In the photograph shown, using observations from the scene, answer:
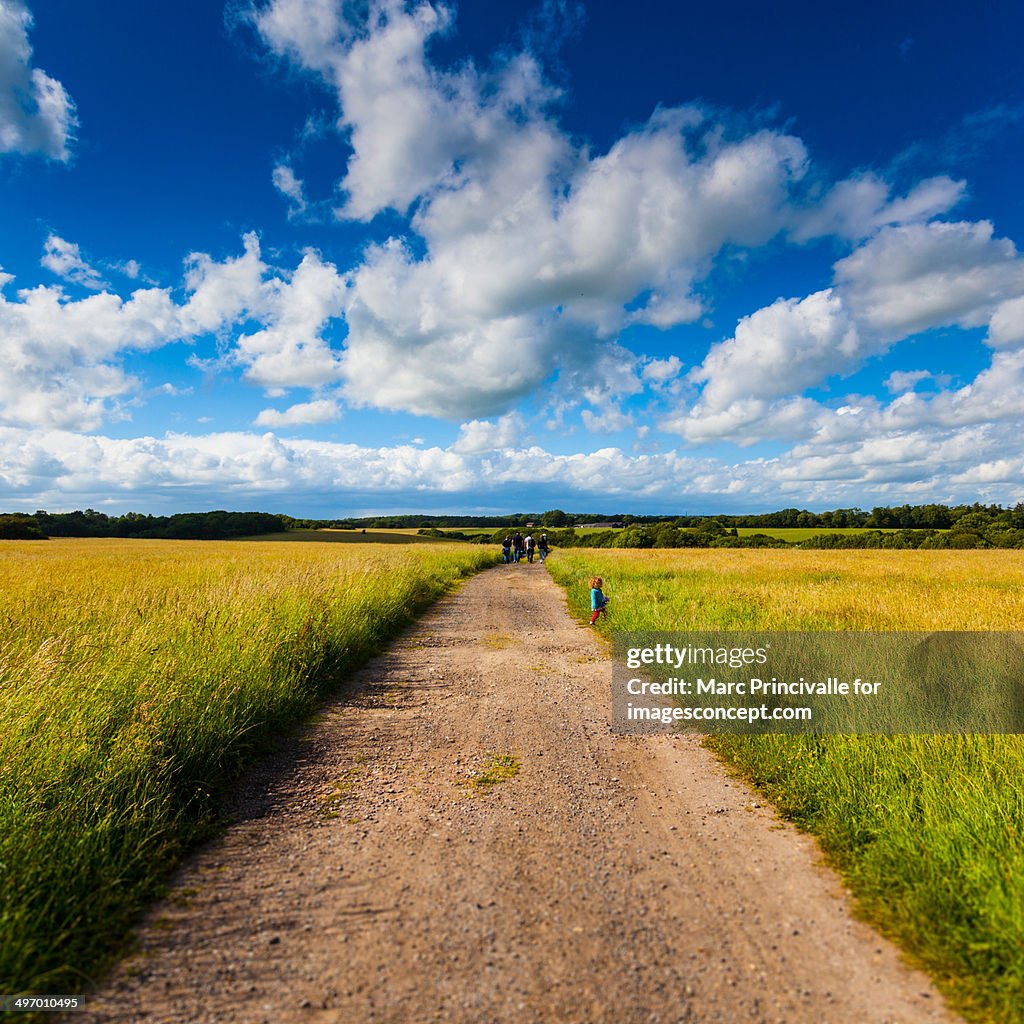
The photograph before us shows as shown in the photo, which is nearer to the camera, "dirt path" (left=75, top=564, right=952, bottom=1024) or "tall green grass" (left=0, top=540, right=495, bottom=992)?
"dirt path" (left=75, top=564, right=952, bottom=1024)

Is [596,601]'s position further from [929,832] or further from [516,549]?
[516,549]

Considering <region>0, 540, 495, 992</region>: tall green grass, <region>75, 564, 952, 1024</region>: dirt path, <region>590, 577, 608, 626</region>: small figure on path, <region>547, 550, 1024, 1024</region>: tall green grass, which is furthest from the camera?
<region>590, 577, 608, 626</region>: small figure on path

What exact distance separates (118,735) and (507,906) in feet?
11.5

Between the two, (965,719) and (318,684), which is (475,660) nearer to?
(318,684)

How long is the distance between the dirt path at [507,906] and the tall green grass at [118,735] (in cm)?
35

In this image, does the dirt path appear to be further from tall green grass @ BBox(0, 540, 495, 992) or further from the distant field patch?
the distant field patch

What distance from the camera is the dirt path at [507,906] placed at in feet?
8.36

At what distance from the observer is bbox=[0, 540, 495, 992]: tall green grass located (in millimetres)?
2990

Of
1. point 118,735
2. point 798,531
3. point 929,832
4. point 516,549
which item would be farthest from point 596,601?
point 798,531

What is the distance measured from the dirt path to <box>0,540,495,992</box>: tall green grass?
345 millimetres

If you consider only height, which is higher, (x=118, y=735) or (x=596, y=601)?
(x=118, y=735)

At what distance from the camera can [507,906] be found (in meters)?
3.19

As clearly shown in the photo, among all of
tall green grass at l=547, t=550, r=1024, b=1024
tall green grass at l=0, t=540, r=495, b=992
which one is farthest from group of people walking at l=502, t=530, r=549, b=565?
tall green grass at l=547, t=550, r=1024, b=1024

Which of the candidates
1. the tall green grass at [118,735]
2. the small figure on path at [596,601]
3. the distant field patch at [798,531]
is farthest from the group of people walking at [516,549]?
the distant field patch at [798,531]
